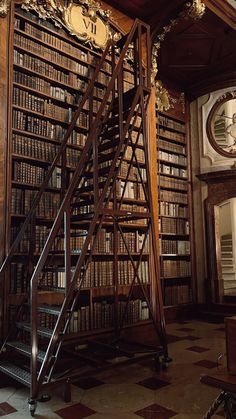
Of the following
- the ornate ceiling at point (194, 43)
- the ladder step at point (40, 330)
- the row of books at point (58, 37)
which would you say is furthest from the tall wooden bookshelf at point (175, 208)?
the ladder step at point (40, 330)

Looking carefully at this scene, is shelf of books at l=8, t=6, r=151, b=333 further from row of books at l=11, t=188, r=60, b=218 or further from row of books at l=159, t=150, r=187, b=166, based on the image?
row of books at l=159, t=150, r=187, b=166

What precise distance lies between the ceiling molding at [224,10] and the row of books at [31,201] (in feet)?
9.12

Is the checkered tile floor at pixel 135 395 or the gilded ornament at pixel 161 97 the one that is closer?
the checkered tile floor at pixel 135 395

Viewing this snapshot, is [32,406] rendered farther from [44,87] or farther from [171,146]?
[171,146]

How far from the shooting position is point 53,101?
11.2 ft

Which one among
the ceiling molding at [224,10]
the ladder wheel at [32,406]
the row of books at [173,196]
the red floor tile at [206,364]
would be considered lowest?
the red floor tile at [206,364]

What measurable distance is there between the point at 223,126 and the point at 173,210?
1643mm

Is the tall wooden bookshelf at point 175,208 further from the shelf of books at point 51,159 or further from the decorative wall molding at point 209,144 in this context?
the shelf of books at point 51,159

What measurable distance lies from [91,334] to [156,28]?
3334mm

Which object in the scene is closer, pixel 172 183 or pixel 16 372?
pixel 16 372

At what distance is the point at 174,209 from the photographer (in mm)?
5262

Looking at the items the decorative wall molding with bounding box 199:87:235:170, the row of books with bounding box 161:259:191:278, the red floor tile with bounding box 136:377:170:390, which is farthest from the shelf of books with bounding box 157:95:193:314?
the red floor tile with bounding box 136:377:170:390

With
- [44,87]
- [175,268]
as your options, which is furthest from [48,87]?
[175,268]

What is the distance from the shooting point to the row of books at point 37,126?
3078mm
